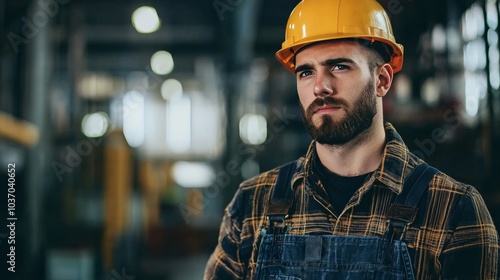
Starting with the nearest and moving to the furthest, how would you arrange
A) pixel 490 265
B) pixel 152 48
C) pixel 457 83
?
pixel 490 265, pixel 457 83, pixel 152 48

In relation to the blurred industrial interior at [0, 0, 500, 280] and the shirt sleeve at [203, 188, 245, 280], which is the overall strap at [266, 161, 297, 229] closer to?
the shirt sleeve at [203, 188, 245, 280]

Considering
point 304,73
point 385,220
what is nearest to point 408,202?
point 385,220

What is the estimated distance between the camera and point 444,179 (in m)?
1.98

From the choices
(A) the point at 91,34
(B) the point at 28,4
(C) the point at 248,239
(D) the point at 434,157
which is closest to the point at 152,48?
(A) the point at 91,34

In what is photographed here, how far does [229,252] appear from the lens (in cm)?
231

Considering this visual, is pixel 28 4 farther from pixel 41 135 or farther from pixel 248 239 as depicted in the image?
pixel 248 239

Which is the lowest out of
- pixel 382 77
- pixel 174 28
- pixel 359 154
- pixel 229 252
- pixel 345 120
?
pixel 229 252

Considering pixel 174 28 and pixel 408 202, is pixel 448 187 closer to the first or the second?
pixel 408 202

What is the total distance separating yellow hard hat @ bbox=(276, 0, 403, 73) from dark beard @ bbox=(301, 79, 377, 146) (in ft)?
0.57

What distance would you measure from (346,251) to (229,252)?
0.59m

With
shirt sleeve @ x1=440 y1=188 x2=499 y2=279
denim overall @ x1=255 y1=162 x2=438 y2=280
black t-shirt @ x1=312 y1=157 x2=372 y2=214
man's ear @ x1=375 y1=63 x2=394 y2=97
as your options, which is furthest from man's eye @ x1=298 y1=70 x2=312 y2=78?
shirt sleeve @ x1=440 y1=188 x2=499 y2=279

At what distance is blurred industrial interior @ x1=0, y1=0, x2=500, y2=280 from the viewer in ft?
17.5

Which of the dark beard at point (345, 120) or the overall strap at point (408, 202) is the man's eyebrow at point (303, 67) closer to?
the dark beard at point (345, 120)

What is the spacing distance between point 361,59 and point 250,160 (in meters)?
10.7
